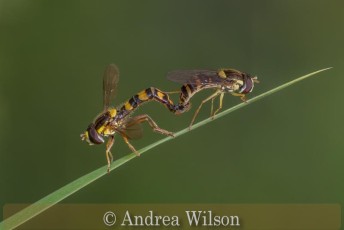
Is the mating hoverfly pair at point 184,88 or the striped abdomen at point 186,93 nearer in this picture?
the mating hoverfly pair at point 184,88

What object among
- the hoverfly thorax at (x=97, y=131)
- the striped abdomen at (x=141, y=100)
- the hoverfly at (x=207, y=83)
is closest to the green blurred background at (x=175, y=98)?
the hoverfly at (x=207, y=83)

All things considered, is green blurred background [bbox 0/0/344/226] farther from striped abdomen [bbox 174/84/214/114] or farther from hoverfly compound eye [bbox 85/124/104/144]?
hoverfly compound eye [bbox 85/124/104/144]

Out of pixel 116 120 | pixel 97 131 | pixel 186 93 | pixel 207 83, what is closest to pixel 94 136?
pixel 97 131

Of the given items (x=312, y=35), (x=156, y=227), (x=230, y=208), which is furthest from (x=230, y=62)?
(x=156, y=227)

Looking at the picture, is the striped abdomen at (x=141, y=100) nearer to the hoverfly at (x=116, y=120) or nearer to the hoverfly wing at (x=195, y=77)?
the hoverfly at (x=116, y=120)

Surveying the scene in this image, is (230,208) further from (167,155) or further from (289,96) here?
(289,96)

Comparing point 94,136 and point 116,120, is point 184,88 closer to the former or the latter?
point 116,120
